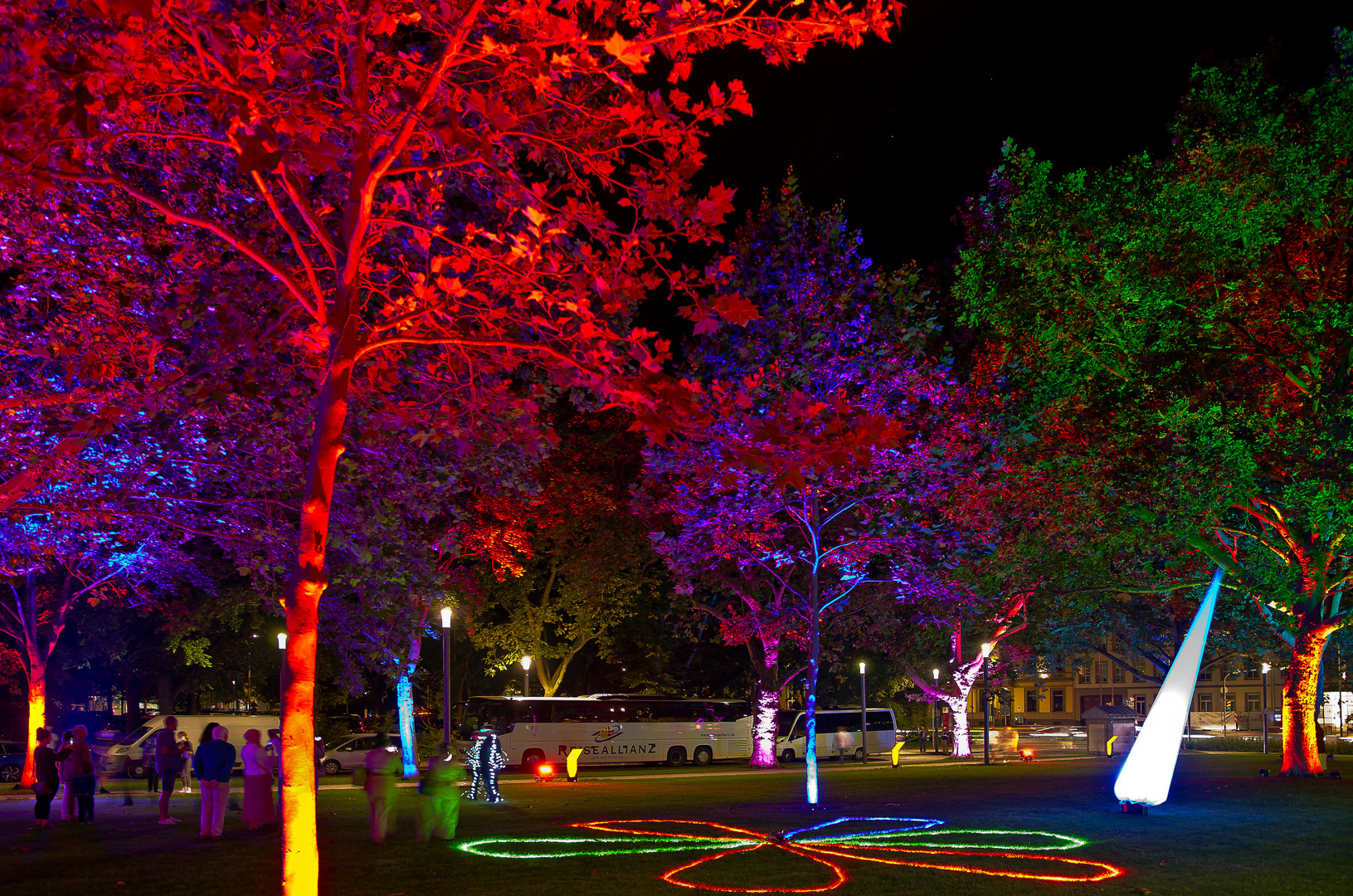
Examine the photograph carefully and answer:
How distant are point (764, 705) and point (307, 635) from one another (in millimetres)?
33921

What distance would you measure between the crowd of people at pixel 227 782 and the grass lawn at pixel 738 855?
39 cm

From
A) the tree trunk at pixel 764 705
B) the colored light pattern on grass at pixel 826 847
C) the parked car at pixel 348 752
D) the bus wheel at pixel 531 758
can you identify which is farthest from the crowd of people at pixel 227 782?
the bus wheel at pixel 531 758

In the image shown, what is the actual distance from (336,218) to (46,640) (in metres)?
28.0

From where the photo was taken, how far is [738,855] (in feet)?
47.9

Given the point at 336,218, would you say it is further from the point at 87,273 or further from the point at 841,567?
the point at 841,567

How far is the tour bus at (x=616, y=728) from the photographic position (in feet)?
146

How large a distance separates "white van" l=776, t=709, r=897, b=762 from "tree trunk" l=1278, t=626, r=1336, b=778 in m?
20.6

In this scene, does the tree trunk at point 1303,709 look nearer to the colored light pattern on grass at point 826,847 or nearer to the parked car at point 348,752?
the colored light pattern on grass at point 826,847

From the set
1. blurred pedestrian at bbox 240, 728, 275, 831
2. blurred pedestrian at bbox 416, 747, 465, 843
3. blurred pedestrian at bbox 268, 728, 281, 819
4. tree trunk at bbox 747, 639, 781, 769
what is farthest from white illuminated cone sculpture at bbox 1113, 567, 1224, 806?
tree trunk at bbox 747, 639, 781, 769

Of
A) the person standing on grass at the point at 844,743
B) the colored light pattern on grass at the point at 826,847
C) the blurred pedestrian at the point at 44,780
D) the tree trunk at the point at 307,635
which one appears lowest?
the person standing on grass at the point at 844,743

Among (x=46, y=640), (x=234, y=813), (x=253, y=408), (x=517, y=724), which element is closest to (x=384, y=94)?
(x=253, y=408)

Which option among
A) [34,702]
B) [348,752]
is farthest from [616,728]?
[34,702]

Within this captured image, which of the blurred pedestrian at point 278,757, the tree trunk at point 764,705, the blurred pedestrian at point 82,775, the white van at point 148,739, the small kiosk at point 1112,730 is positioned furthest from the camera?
the small kiosk at point 1112,730

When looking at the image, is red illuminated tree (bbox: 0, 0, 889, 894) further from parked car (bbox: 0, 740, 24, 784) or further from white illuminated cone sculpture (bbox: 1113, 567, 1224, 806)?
parked car (bbox: 0, 740, 24, 784)
